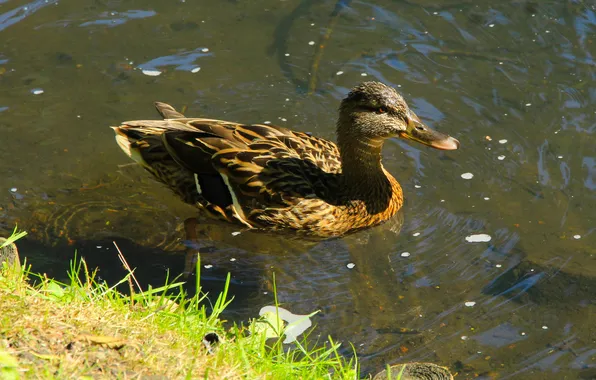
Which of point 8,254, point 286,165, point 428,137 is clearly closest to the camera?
point 8,254

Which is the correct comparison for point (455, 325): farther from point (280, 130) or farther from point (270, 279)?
point (280, 130)

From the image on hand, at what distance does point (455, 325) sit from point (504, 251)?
1082 millimetres

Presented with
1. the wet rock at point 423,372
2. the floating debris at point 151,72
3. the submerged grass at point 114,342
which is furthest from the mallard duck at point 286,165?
the wet rock at point 423,372

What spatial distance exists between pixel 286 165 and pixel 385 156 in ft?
5.23

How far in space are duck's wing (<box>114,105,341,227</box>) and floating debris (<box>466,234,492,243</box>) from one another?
134 centimetres

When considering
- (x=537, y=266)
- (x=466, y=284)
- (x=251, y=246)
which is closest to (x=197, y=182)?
(x=251, y=246)

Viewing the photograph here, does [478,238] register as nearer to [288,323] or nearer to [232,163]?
[288,323]

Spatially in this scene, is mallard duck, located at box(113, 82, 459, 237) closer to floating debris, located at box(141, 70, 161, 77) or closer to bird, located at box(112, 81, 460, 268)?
bird, located at box(112, 81, 460, 268)

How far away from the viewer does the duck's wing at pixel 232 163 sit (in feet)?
22.8

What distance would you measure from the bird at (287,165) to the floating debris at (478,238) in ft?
2.62

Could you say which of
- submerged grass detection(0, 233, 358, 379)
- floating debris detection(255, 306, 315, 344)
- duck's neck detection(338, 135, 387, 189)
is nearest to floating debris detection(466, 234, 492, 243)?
duck's neck detection(338, 135, 387, 189)

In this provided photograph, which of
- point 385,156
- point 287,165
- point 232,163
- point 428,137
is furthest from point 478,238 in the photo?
point 232,163

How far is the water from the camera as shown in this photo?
20.3 ft

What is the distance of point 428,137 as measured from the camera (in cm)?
686
